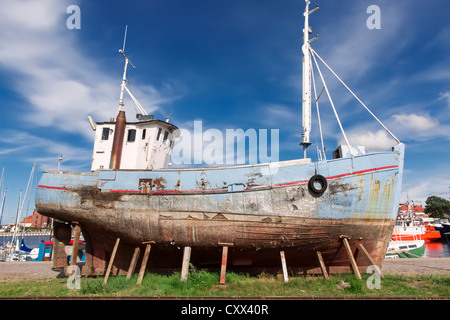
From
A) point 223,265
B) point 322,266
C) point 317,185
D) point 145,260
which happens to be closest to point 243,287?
point 223,265

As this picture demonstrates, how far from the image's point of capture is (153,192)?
1059 centimetres

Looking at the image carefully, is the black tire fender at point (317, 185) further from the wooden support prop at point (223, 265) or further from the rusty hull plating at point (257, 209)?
the wooden support prop at point (223, 265)

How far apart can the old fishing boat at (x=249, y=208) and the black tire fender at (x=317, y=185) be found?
4 centimetres

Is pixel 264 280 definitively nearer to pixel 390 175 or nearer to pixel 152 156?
pixel 390 175

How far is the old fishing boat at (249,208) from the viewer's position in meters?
9.73

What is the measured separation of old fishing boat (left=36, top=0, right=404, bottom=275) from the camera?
9.73 meters

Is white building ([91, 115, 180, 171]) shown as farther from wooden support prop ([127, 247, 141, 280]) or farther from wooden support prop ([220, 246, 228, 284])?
wooden support prop ([220, 246, 228, 284])

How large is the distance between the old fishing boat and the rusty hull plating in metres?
0.04

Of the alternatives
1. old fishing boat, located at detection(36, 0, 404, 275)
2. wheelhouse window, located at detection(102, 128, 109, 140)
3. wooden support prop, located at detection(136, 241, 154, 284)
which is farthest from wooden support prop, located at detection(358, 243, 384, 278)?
wheelhouse window, located at detection(102, 128, 109, 140)

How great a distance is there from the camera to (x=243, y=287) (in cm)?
866
